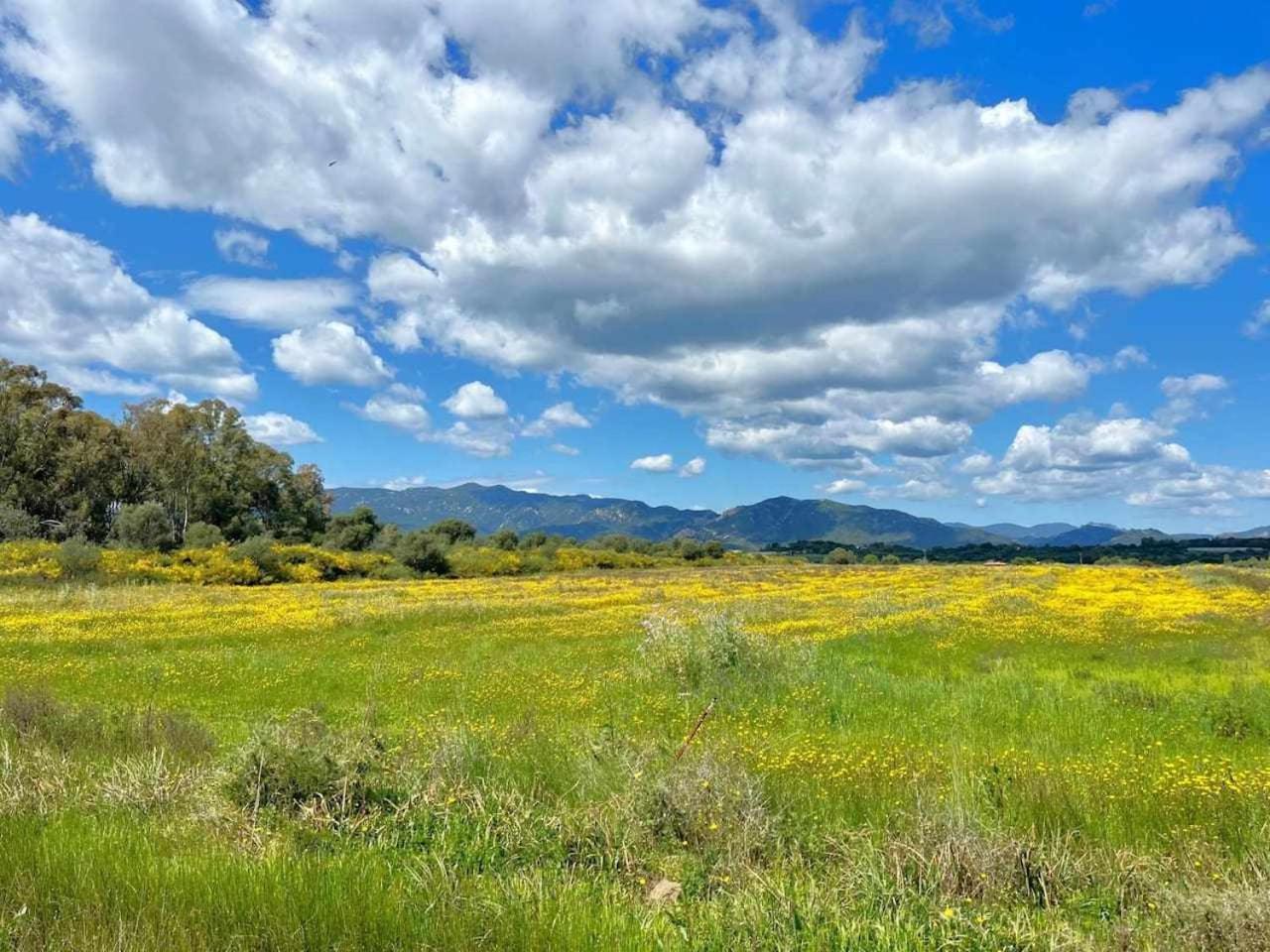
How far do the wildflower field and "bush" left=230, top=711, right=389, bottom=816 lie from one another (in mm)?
28

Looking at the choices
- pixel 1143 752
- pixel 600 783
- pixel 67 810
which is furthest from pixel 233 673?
pixel 1143 752

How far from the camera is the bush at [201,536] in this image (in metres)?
68.1

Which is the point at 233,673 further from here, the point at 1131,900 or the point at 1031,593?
the point at 1031,593

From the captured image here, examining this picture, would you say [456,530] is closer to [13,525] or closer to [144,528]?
[144,528]

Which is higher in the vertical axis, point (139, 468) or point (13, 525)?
point (139, 468)

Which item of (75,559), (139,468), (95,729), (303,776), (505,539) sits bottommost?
(95,729)

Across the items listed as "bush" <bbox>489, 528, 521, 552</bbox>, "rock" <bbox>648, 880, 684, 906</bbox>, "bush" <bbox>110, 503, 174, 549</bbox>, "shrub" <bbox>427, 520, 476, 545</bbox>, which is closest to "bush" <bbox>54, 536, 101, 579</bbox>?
"bush" <bbox>110, 503, 174, 549</bbox>

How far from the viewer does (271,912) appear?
498cm

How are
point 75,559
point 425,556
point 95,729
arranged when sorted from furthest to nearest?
1. point 425,556
2. point 75,559
3. point 95,729

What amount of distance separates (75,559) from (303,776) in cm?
5193

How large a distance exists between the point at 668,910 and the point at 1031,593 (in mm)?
40535

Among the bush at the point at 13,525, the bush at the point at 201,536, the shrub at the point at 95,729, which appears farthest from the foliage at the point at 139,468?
the shrub at the point at 95,729

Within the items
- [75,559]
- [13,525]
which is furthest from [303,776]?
[13,525]

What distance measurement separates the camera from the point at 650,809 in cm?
754
